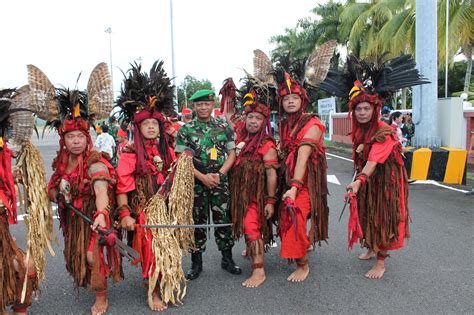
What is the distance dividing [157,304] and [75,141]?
146 centimetres

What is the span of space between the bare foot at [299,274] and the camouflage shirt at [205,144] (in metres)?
1.21

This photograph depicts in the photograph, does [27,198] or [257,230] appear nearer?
[27,198]

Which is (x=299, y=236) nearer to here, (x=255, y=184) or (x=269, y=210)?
(x=269, y=210)

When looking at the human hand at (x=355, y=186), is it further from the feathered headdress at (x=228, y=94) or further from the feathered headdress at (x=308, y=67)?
the feathered headdress at (x=228, y=94)

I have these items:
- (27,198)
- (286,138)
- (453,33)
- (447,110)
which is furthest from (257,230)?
(453,33)

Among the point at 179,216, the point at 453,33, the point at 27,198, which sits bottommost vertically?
the point at 179,216

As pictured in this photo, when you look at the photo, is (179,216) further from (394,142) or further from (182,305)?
(394,142)

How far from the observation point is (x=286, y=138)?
13.8 feet

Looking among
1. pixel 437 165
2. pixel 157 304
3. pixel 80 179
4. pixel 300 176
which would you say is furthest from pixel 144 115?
pixel 437 165

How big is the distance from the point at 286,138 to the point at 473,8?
611 inches

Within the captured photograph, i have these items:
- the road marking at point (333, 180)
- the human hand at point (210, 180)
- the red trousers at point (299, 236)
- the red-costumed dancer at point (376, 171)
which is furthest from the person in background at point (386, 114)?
the human hand at point (210, 180)

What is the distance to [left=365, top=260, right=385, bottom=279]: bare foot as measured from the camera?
4.13m

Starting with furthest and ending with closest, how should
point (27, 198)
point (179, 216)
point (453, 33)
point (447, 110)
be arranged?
point (453, 33), point (447, 110), point (179, 216), point (27, 198)

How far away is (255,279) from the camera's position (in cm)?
406
